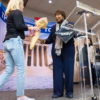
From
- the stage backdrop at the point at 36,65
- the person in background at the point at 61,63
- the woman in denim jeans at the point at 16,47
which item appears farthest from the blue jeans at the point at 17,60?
the stage backdrop at the point at 36,65

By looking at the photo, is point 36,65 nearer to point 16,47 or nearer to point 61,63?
point 61,63

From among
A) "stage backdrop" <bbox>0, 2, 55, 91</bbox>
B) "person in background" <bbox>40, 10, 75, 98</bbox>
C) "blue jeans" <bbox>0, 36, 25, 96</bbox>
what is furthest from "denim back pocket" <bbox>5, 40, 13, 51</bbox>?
"stage backdrop" <bbox>0, 2, 55, 91</bbox>

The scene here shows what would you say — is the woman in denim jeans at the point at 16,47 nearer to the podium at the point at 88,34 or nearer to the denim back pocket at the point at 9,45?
the denim back pocket at the point at 9,45

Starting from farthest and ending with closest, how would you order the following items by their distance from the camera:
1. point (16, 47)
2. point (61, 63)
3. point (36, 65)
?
1. point (36, 65)
2. point (61, 63)
3. point (16, 47)

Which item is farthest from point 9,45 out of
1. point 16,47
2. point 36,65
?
point 36,65

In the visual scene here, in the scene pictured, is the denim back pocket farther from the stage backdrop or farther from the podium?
the stage backdrop

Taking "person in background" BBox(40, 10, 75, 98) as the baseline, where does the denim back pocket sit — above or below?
above

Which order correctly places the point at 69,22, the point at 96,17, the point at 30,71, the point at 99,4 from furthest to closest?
1. the point at 99,4
2. the point at 30,71
3. the point at 69,22
4. the point at 96,17

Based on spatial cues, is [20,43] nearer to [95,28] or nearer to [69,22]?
[69,22]

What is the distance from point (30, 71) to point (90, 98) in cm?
145

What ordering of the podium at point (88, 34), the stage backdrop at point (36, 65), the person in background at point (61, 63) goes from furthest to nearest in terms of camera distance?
the stage backdrop at point (36, 65) < the person in background at point (61, 63) < the podium at point (88, 34)

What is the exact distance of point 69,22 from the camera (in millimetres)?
1230

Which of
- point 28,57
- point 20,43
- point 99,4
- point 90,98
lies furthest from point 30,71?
point 99,4

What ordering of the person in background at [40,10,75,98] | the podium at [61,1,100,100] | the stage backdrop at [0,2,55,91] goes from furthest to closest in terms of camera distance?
the stage backdrop at [0,2,55,91] < the person in background at [40,10,75,98] < the podium at [61,1,100,100]
